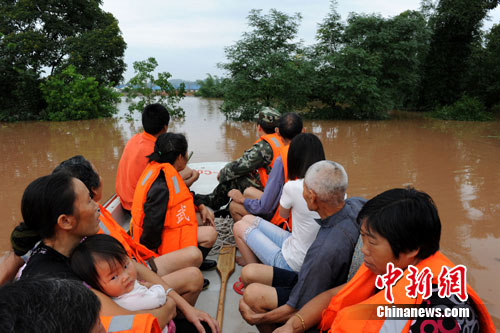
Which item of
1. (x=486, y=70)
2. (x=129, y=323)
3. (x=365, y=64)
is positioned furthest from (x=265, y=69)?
(x=129, y=323)

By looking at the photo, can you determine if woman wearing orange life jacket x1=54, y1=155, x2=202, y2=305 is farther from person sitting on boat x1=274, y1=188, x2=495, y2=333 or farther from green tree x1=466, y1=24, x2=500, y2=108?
green tree x1=466, y1=24, x2=500, y2=108

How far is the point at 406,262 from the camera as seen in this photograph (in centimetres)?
110

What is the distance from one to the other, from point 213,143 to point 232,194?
21.9ft

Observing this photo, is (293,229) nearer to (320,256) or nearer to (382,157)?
(320,256)

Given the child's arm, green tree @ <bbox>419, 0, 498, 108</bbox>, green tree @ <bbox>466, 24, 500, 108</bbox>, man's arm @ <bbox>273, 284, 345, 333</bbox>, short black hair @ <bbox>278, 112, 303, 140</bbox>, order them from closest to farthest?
the child's arm
man's arm @ <bbox>273, 284, 345, 333</bbox>
short black hair @ <bbox>278, 112, 303, 140</bbox>
green tree @ <bbox>419, 0, 498, 108</bbox>
green tree @ <bbox>466, 24, 500, 108</bbox>

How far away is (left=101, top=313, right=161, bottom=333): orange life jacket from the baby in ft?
0.65

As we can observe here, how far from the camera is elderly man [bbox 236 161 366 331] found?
4.66 feet

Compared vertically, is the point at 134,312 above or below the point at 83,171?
below

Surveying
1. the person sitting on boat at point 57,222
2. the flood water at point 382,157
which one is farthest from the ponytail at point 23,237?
the flood water at point 382,157

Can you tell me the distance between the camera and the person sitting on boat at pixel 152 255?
1645 mm

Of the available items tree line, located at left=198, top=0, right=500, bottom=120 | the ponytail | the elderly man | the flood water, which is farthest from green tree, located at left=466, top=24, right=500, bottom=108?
the ponytail

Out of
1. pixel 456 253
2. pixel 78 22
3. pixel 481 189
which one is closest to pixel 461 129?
pixel 481 189

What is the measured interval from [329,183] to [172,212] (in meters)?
0.98

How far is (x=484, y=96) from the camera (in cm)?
1500
